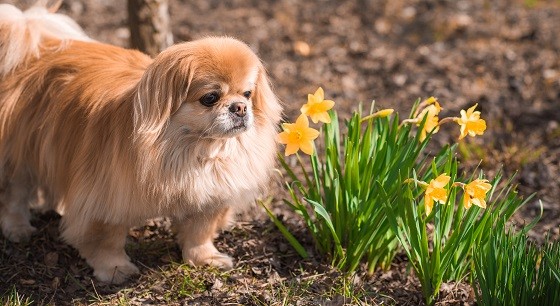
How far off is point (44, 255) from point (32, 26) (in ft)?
3.58

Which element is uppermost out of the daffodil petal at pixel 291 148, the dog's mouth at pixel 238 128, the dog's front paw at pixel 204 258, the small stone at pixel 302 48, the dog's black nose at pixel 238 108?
the dog's black nose at pixel 238 108

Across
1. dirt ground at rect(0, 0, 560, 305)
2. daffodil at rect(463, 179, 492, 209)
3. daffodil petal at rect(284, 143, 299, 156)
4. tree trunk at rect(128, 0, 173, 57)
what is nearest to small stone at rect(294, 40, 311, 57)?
dirt ground at rect(0, 0, 560, 305)

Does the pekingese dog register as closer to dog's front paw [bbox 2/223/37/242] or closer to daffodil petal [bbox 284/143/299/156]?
dog's front paw [bbox 2/223/37/242]

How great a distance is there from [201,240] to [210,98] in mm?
833

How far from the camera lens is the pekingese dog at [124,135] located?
2910 millimetres

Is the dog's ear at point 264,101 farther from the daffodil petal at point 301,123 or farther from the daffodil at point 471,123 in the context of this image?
the daffodil at point 471,123

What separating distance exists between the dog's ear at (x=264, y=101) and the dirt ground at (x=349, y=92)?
764 millimetres

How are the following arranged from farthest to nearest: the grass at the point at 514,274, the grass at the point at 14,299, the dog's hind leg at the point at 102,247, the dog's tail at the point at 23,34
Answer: the dog's tail at the point at 23,34
the dog's hind leg at the point at 102,247
the grass at the point at 14,299
the grass at the point at 514,274

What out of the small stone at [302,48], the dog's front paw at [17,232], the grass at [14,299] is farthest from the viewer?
the small stone at [302,48]

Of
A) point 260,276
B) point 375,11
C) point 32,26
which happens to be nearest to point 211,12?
point 375,11

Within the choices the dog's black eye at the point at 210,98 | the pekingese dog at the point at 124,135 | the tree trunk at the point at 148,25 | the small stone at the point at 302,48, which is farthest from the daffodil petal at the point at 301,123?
the small stone at the point at 302,48

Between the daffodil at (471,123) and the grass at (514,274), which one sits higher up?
the daffodil at (471,123)

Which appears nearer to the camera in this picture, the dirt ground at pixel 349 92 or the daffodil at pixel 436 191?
the daffodil at pixel 436 191

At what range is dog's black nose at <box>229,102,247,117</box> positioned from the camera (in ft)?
9.53
